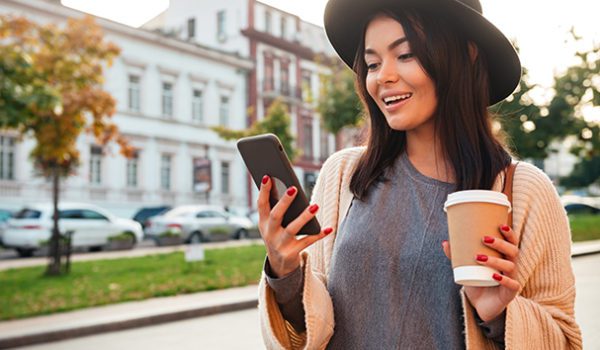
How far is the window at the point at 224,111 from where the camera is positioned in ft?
115

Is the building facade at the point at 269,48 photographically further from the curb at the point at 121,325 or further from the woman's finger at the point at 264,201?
the woman's finger at the point at 264,201

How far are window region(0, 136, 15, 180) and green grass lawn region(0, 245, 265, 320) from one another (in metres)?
12.5

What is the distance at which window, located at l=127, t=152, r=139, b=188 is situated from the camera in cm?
2994

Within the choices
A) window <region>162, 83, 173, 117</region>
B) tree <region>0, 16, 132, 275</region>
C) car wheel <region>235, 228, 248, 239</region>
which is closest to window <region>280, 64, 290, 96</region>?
window <region>162, 83, 173, 117</region>

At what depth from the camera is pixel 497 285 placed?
60.7 inches

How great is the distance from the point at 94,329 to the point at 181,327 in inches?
39.9

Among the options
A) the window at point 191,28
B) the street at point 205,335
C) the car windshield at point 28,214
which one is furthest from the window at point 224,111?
the street at point 205,335

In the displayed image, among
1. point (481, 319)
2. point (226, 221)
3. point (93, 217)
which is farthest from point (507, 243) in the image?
point (226, 221)

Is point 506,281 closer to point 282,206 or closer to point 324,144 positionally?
point 282,206

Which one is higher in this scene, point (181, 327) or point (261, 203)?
point (261, 203)

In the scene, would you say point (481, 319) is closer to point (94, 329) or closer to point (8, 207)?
point (94, 329)

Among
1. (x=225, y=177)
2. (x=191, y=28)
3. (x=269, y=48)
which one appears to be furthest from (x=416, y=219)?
(x=191, y=28)

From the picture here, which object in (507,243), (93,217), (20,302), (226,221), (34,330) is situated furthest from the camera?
(226,221)

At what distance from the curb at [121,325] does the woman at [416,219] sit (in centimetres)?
651
